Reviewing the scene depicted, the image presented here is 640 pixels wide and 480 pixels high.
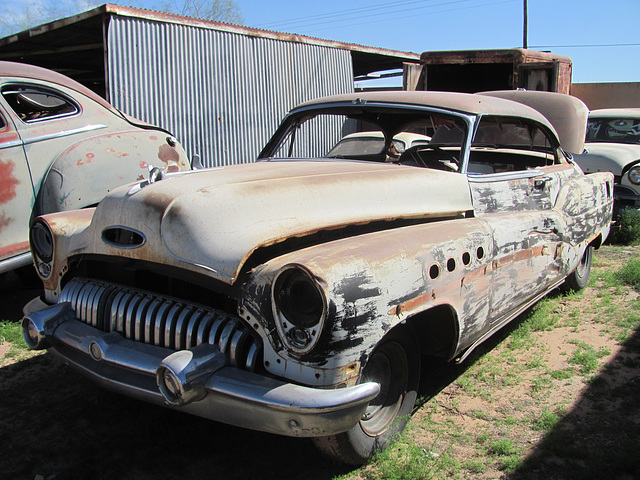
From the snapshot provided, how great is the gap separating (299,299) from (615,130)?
7921 mm

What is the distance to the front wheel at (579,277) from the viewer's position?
478cm

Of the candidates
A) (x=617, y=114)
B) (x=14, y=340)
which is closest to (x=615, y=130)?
(x=617, y=114)

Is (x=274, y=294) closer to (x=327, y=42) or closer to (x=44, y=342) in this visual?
(x=44, y=342)

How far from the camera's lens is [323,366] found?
200cm

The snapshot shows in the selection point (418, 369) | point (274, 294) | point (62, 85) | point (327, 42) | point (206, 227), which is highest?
point (327, 42)

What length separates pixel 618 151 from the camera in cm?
735

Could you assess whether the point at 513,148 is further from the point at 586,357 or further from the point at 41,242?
the point at 41,242

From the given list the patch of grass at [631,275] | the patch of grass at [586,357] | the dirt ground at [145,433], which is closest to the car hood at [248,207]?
the dirt ground at [145,433]

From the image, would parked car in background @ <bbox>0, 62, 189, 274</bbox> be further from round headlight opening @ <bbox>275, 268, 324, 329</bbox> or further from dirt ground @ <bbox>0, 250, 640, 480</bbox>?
round headlight opening @ <bbox>275, 268, 324, 329</bbox>

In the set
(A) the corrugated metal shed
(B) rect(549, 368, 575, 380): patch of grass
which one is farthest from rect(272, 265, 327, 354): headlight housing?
(A) the corrugated metal shed

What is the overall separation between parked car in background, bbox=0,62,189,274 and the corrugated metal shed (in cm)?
265

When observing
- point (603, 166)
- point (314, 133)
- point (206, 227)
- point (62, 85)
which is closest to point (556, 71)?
point (603, 166)

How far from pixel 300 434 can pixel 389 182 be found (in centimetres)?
142

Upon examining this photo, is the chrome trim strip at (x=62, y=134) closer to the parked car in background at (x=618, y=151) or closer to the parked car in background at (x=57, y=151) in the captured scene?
the parked car in background at (x=57, y=151)
